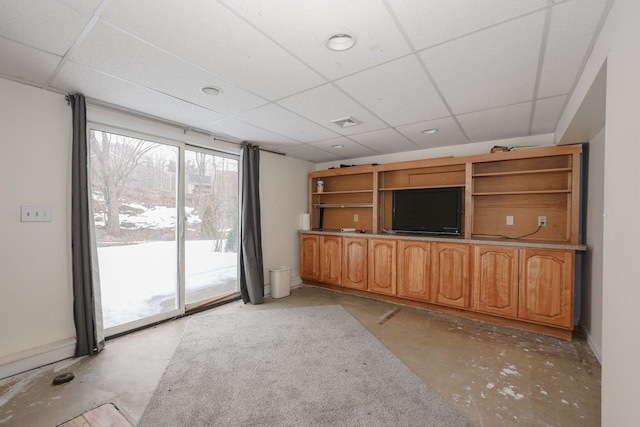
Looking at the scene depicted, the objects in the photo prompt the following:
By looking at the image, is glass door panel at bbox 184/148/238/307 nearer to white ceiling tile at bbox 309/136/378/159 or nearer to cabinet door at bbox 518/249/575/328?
white ceiling tile at bbox 309/136/378/159

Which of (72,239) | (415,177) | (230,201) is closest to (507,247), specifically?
(415,177)

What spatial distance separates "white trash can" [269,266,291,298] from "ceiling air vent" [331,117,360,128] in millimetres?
2408

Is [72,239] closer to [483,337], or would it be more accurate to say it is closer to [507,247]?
[483,337]

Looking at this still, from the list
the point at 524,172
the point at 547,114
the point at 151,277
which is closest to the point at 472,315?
the point at 524,172

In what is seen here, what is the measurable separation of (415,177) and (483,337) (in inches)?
94.5

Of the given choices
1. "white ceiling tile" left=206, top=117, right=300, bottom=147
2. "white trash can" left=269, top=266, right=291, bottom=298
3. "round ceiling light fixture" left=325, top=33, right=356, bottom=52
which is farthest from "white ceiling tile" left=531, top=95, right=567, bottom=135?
"white trash can" left=269, top=266, right=291, bottom=298

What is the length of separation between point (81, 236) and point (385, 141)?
3619 millimetres

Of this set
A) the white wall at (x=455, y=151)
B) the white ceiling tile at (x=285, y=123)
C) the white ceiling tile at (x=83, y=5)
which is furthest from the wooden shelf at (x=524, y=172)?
the white ceiling tile at (x=83, y=5)

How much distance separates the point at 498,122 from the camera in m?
3.04

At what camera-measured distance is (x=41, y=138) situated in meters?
2.33

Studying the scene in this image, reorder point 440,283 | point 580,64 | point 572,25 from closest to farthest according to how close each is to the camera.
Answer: point 572,25, point 580,64, point 440,283

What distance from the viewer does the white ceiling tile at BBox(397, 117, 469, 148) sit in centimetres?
309

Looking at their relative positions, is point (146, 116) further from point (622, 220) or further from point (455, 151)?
point (455, 151)

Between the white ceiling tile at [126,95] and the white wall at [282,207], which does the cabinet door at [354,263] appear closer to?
the white wall at [282,207]
